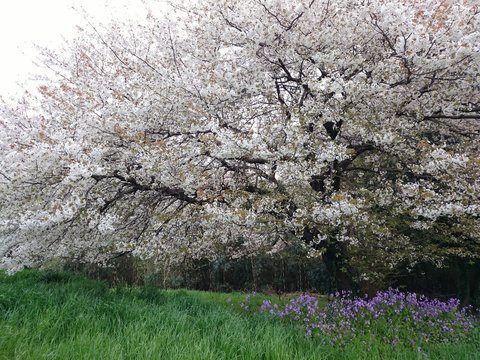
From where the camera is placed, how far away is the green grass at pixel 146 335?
122 inches

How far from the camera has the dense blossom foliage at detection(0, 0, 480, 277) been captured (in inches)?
192

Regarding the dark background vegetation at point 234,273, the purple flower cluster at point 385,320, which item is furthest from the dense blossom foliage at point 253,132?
the dark background vegetation at point 234,273

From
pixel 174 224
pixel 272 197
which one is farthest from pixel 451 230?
pixel 174 224

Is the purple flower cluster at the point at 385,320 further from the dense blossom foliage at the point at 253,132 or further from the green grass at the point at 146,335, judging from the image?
the dense blossom foliage at the point at 253,132

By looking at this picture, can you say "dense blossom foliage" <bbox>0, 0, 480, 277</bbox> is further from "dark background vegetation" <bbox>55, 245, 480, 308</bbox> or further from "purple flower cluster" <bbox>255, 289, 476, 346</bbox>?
"dark background vegetation" <bbox>55, 245, 480, 308</bbox>

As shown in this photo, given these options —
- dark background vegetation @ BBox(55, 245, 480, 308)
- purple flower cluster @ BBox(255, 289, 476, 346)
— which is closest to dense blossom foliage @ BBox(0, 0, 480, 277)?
purple flower cluster @ BBox(255, 289, 476, 346)

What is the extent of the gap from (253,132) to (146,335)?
3322 mm

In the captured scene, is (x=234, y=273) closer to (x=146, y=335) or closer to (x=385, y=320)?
(x=385, y=320)

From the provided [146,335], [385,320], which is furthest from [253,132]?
[146,335]

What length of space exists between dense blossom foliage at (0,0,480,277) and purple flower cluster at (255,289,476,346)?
34.8 inches

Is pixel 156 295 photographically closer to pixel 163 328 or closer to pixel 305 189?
pixel 163 328

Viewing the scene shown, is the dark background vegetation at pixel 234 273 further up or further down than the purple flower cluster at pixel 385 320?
further up

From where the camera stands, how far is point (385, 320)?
5191 millimetres

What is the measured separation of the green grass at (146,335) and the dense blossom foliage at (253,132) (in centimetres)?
92
